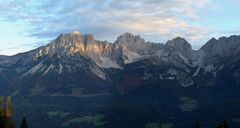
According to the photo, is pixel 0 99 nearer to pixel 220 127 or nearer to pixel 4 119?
pixel 4 119

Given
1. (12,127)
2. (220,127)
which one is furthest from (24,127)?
(220,127)

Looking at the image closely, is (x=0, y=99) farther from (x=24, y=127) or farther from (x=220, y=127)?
(x=220, y=127)

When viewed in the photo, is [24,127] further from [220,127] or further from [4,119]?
[220,127]

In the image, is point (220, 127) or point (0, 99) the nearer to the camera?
point (220, 127)

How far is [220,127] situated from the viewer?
138 m

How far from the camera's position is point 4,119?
142625 mm

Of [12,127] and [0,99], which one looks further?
[0,99]

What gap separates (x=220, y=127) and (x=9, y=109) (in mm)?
60244

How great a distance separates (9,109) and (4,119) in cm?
1130

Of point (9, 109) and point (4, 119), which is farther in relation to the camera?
point (9, 109)

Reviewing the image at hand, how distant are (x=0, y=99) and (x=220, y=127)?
6314cm

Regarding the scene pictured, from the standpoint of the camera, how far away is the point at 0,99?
154 metres

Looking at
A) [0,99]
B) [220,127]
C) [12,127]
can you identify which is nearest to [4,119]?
[12,127]

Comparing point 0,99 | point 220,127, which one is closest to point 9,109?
point 0,99
